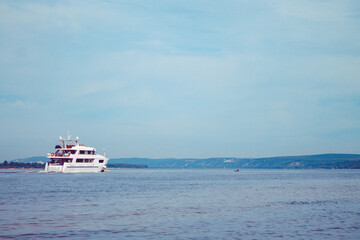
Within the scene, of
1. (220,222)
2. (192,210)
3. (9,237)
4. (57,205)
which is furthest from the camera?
(57,205)

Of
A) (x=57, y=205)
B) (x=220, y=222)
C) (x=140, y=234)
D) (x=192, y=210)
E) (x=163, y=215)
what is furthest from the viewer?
(x=57, y=205)

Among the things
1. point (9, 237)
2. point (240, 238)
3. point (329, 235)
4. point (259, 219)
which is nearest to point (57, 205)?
point (9, 237)

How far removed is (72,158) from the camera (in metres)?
113

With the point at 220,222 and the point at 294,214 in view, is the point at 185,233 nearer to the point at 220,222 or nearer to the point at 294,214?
the point at 220,222

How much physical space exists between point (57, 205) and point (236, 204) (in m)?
15.8

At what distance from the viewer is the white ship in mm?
111812

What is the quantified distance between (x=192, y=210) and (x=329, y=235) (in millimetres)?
12349

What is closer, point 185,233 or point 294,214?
point 185,233

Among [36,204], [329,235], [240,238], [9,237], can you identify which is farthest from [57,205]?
[329,235]

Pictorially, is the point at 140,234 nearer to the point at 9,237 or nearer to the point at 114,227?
the point at 114,227

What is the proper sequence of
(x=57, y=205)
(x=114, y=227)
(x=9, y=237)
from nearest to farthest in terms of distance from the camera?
(x=9, y=237)
(x=114, y=227)
(x=57, y=205)

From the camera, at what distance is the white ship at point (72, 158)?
111812 millimetres

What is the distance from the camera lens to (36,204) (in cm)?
3569

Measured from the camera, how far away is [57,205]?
34969 millimetres
